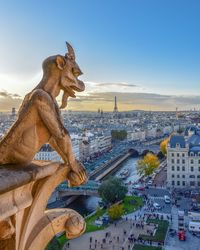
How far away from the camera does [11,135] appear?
10.0ft

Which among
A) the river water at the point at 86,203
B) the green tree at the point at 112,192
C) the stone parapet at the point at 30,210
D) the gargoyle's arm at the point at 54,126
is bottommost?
the river water at the point at 86,203

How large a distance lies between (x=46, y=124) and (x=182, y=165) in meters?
38.1

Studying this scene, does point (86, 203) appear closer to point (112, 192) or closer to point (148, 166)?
point (112, 192)

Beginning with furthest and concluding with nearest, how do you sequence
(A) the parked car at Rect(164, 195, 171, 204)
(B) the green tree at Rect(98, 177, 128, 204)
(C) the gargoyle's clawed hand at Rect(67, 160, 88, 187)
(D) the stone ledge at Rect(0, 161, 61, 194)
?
(A) the parked car at Rect(164, 195, 171, 204), (B) the green tree at Rect(98, 177, 128, 204), (C) the gargoyle's clawed hand at Rect(67, 160, 88, 187), (D) the stone ledge at Rect(0, 161, 61, 194)

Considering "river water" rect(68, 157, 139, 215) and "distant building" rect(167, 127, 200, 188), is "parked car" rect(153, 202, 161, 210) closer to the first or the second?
"river water" rect(68, 157, 139, 215)

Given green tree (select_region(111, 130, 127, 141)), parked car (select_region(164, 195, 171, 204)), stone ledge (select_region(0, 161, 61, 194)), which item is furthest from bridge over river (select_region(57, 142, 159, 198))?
stone ledge (select_region(0, 161, 61, 194))

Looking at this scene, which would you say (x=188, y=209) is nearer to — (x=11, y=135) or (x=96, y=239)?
(x=96, y=239)

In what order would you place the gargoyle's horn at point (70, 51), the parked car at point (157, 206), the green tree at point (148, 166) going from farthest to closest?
the green tree at point (148, 166), the parked car at point (157, 206), the gargoyle's horn at point (70, 51)

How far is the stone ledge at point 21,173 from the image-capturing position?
103 inches

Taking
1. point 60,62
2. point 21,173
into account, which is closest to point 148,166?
point 60,62

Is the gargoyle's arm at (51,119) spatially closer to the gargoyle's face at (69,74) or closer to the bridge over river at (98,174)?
the gargoyle's face at (69,74)

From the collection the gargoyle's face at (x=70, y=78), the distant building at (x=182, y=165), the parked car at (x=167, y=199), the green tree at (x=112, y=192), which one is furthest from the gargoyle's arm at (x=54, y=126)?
the distant building at (x=182, y=165)

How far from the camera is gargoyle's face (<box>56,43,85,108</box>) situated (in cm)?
334

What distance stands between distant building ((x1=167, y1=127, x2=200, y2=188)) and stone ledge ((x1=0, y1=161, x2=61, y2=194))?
37.6 metres
